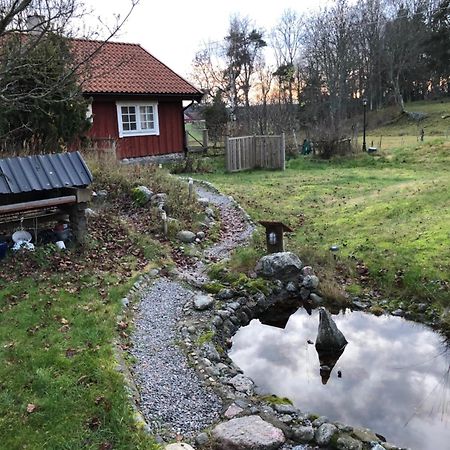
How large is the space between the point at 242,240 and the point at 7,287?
4.60 m

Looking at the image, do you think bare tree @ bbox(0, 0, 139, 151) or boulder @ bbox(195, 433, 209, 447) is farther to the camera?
bare tree @ bbox(0, 0, 139, 151)

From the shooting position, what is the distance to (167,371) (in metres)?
5.00

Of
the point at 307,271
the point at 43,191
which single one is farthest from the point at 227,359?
the point at 43,191

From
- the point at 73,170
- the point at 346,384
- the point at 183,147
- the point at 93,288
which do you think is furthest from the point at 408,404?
the point at 183,147

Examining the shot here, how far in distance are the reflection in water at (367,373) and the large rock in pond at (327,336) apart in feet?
0.49

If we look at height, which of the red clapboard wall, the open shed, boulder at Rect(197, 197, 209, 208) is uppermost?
the red clapboard wall

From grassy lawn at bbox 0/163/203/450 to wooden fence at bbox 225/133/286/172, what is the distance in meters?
8.52

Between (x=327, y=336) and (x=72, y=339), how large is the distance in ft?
10.9

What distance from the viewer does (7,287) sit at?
645cm

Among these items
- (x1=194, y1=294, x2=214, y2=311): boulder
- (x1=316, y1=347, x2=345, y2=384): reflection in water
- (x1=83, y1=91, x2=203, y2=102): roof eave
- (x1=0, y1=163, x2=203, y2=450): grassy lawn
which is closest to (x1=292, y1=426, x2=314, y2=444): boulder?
(x1=0, y1=163, x2=203, y2=450): grassy lawn

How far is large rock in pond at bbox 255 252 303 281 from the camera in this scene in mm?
7875

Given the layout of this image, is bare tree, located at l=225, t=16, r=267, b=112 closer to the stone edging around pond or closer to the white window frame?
the white window frame

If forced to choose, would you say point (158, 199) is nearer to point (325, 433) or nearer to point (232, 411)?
point (232, 411)

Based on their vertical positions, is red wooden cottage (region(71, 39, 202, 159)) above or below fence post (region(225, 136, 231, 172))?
above
